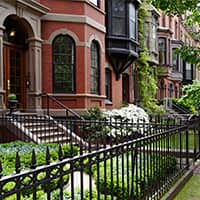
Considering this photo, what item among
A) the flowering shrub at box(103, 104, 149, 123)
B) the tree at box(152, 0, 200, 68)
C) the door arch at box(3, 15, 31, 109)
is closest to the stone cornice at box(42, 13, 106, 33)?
the door arch at box(3, 15, 31, 109)

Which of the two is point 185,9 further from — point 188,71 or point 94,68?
point 188,71

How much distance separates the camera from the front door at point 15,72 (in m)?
14.9

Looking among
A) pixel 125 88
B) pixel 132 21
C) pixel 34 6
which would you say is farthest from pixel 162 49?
pixel 34 6

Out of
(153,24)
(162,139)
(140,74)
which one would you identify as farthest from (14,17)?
(153,24)

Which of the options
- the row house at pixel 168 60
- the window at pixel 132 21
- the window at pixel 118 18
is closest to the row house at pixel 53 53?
the window at pixel 118 18

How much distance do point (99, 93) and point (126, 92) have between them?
6.36m

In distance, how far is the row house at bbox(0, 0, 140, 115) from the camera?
579 inches

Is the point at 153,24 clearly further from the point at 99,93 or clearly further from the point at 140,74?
the point at 99,93

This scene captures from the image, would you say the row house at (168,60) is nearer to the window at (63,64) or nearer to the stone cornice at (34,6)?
the window at (63,64)

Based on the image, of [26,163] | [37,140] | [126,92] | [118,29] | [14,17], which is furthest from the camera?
[126,92]

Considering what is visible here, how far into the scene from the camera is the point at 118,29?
64.8 ft

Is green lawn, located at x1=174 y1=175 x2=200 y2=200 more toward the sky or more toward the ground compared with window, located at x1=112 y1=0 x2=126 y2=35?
more toward the ground

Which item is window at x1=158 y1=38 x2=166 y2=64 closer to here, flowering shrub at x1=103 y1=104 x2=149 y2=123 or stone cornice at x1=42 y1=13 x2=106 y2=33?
flowering shrub at x1=103 y1=104 x2=149 y2=123

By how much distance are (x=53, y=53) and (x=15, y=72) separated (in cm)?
178
